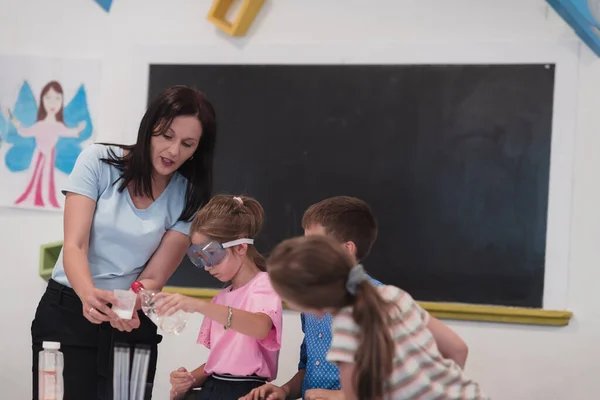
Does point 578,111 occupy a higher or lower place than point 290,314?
higher

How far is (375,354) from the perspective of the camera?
1397 millimetres

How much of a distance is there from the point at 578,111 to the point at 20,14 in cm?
248

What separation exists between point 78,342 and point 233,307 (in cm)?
43

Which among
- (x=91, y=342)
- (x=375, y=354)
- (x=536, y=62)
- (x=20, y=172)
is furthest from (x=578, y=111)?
(x=20, y=172)

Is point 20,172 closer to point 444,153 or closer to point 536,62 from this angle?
point 444,153

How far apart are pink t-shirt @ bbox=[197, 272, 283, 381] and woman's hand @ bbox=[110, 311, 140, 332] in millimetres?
261

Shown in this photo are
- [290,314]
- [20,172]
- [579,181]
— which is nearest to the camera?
[579,181]

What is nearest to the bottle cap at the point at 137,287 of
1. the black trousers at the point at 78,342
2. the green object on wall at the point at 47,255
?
the black trousers at the point at 78,342

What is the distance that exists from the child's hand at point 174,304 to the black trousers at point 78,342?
24 cm

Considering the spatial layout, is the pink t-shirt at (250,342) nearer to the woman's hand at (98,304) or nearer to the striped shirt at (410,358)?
the woman's hand at (98,304)

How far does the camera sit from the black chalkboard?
2.85m

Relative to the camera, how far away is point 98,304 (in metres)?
1.81

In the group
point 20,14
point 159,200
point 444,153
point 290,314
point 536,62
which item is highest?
point 20,14

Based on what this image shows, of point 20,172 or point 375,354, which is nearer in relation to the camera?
point 375,354
